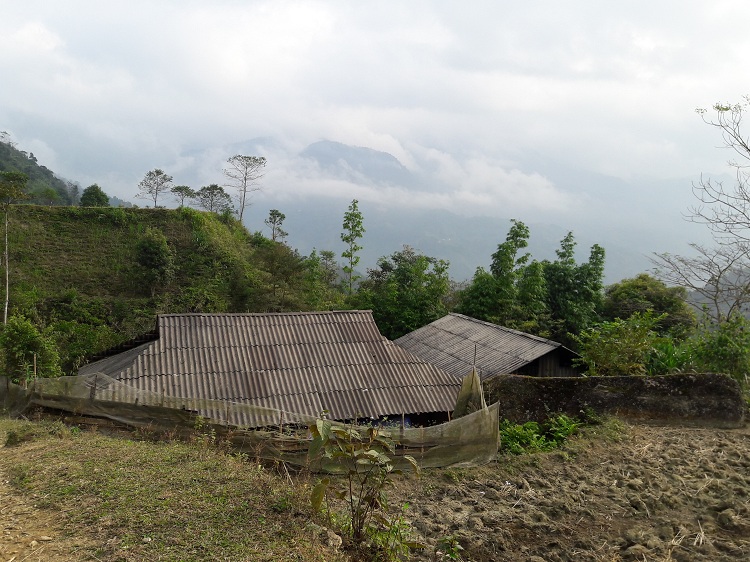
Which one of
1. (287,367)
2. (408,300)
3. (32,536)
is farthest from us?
(408,300)

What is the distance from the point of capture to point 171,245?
30.1 meters

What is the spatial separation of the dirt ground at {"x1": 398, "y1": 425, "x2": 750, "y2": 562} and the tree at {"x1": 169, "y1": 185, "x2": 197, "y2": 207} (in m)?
40.9

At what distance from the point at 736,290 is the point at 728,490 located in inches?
275

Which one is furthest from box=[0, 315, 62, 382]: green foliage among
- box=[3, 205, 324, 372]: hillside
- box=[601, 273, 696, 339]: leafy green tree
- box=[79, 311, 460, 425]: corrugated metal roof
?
box=[601, 273, 696, 339]: leafy green tree

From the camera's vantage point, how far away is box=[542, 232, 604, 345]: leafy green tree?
20.7 metres

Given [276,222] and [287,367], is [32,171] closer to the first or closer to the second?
[276,222]

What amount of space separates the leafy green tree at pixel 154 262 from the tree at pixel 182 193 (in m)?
16.1

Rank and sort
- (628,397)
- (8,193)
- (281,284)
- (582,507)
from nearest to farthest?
(582,507) < (628,397) < (281,284) < (8,193)

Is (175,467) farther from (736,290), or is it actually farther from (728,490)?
(736,290)

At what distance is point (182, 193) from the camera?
43438 mm

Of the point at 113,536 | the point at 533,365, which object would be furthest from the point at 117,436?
the point at 533,365

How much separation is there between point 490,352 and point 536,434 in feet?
19.8

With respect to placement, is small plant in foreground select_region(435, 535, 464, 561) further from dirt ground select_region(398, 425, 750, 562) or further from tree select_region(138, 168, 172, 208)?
tree select_region(138, 168, 172, 208)

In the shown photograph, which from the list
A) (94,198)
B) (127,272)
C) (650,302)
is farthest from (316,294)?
(94,198)
